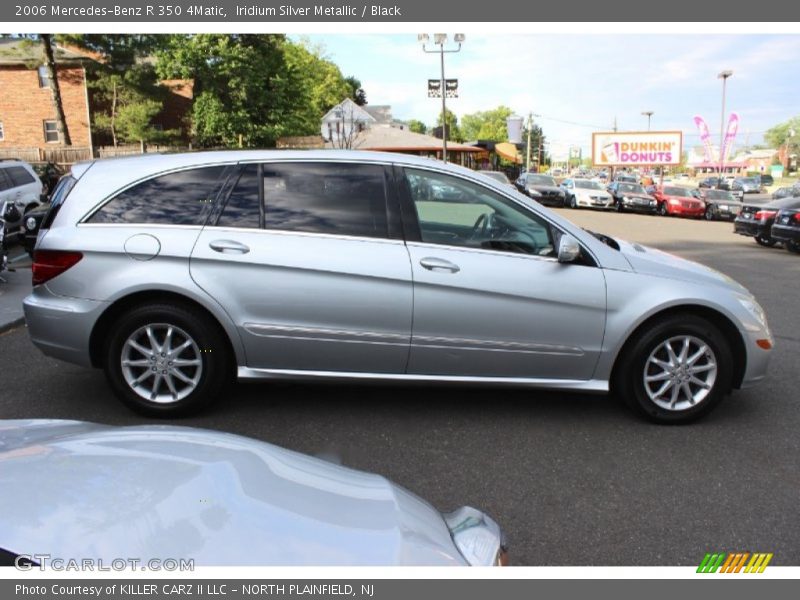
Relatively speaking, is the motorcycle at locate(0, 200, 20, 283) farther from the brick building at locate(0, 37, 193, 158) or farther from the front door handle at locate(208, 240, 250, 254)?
the brick building at locate(0, 37, 193, 158)

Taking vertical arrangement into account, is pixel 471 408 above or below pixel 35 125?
below

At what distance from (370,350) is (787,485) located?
2.45 meters

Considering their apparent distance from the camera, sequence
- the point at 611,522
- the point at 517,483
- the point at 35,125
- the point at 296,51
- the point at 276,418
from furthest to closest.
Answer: the point at 296,51 < the point at 35,125 < the point at 276,418 < the point at 517,483 < the point at 611,522

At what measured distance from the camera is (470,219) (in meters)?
4.31

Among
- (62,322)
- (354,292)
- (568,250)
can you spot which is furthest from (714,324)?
(62,322)

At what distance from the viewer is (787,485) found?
3424mm

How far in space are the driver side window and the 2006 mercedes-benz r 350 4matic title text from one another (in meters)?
0.01

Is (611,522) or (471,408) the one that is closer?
(611,522)

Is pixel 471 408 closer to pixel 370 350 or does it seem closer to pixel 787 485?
pixel 370 350

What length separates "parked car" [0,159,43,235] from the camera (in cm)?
1277

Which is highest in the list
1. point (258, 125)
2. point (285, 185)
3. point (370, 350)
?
point (258, 125)

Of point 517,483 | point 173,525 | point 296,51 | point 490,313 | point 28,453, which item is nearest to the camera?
Result: point 173,525

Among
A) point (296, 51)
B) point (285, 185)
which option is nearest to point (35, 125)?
point (296, 51)

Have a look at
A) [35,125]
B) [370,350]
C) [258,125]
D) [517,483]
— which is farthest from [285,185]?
[35,125]
